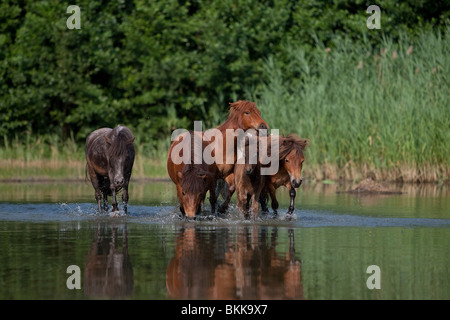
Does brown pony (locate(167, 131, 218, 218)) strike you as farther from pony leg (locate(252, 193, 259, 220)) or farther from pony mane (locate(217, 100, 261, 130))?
pony mane (locate(217, 100, 261, 130))

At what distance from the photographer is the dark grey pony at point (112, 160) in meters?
15.4

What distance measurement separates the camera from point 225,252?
10734mm

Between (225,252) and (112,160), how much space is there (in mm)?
5116

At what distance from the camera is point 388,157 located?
23281 millimetres

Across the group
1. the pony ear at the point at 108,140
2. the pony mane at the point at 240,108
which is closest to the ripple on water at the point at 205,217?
the pony ear at the point at 108,140

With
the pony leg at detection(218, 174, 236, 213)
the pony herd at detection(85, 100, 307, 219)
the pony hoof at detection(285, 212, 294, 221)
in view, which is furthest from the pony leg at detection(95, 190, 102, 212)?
the pony hoof at detection(285, 212, 294, 221)

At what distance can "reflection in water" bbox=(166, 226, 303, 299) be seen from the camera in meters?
8.18

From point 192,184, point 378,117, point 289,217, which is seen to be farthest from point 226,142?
point 378,117

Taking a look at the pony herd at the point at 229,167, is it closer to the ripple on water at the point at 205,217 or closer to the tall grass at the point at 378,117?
the ripple on water at the point at 205,217

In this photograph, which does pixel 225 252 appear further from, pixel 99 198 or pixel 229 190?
pixel 99 198

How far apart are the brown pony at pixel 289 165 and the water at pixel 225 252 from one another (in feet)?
1.77

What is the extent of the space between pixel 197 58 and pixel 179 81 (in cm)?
108

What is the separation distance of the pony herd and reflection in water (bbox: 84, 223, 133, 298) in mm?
1579

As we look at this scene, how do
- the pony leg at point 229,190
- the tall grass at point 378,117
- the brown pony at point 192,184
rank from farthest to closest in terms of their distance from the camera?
the tall grass at point 378,117
the pony leg at point 229,190
the brown pony at point 192,184
